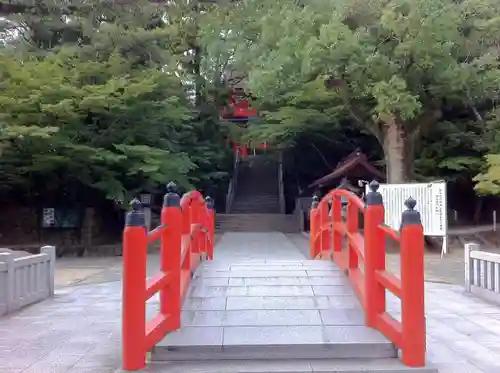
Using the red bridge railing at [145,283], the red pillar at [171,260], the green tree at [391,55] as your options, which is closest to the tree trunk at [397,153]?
the green tree at [391,55]

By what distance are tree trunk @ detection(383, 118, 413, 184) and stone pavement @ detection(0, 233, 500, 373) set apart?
8948 millimetres

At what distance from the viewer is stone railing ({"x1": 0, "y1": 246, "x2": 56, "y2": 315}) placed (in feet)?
25.0

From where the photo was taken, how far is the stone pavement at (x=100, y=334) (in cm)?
497

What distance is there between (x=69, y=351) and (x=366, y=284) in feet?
10.1

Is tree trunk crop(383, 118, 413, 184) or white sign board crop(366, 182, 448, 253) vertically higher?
tree trunk crop(383, 118, 413, 184)

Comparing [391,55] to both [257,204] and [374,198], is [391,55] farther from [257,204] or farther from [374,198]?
[257,204]

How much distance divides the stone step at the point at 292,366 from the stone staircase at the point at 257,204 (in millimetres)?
21735

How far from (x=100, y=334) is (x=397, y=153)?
14201 millimetres

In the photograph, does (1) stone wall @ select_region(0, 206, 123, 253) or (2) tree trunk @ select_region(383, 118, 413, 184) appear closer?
(2) tree trunk @ select_region(383, 118, 413, 184)

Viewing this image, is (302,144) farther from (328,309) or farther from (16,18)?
(328,309)

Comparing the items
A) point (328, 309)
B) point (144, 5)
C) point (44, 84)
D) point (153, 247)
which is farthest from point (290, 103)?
point (328, 309)

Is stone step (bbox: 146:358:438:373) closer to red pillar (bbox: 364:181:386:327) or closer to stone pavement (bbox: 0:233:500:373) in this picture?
stone pavement (bbox: 0:233:500:373)

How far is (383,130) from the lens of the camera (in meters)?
19.0

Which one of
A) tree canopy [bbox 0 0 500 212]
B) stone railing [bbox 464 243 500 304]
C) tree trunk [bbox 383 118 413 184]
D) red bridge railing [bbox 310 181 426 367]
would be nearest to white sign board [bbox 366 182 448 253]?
tree canopy [bbox 0 0 500 212]
